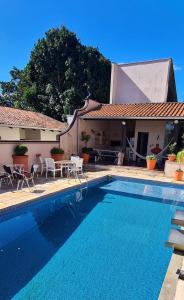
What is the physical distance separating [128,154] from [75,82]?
11.6m

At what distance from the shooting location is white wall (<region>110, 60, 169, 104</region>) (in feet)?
50.9

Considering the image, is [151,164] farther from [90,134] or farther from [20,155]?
[20,155]

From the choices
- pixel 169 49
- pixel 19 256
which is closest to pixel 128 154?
pixel 169 49

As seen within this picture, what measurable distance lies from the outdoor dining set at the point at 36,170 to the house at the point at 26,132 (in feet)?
1.74

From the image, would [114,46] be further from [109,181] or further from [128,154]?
[109,181]

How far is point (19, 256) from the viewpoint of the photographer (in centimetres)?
427

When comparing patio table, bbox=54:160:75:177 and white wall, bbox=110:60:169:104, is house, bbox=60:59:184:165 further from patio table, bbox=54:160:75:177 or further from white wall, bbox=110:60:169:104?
patio table, bbox=54:160:75:177

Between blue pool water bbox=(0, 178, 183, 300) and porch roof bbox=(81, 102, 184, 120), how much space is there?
543cm

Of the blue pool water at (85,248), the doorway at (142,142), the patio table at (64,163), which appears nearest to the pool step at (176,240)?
the blue pool water at (85,248)

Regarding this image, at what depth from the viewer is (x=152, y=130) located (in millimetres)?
14773

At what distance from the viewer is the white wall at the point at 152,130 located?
14461 millimetres

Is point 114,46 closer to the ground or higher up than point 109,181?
higher up

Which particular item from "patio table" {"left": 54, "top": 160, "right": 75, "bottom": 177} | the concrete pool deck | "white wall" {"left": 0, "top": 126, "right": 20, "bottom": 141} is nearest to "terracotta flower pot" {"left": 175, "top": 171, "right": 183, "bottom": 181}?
the concrete pool deck

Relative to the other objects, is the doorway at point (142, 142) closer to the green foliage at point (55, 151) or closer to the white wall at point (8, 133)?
the green foliage at point (55, 151)
